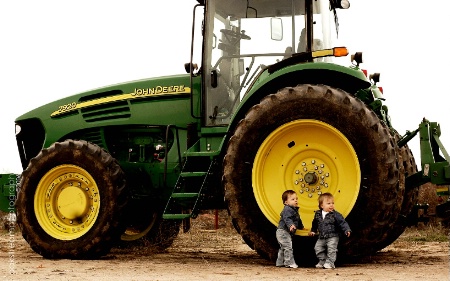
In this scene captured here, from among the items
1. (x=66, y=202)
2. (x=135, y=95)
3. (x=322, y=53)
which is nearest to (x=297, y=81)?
(x=322, y=53)

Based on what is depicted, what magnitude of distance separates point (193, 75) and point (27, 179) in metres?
2.48

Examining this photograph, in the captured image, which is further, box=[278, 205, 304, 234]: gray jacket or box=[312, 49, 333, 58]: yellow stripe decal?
box=[312, 49, 333, 58]: yellow stripe decal

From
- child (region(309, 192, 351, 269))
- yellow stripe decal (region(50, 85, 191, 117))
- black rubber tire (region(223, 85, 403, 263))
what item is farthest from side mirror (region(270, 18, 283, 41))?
child (region(309, 192, 351, 269))

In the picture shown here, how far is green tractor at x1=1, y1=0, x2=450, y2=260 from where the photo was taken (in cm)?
791

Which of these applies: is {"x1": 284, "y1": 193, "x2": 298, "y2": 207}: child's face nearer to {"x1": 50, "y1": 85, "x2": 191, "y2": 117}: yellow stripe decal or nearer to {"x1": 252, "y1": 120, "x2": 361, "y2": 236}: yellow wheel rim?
{"x1": 252, "y1": 120, "x2": 361, "y2": 236}: yellow wheel rim

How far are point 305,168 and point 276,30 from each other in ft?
6.25

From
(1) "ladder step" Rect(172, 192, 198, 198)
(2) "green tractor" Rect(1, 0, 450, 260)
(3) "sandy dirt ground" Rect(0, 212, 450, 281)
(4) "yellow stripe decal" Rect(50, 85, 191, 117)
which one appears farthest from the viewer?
(4) "yellow stripe decal" Rect(50, 85, 191, 117)

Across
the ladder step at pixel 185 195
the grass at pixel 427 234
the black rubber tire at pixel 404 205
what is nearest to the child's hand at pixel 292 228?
the ladder step at pixel 185 195

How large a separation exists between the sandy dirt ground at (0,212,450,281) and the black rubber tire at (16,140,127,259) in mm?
226

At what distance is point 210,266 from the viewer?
8.38 m

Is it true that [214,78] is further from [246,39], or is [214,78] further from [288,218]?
[288,218]

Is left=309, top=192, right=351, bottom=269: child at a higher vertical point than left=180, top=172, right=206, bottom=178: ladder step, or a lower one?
lower

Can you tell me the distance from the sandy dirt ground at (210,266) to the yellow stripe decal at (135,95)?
6.69 feet

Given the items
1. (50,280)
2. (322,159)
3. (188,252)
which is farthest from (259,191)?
(188,252)
